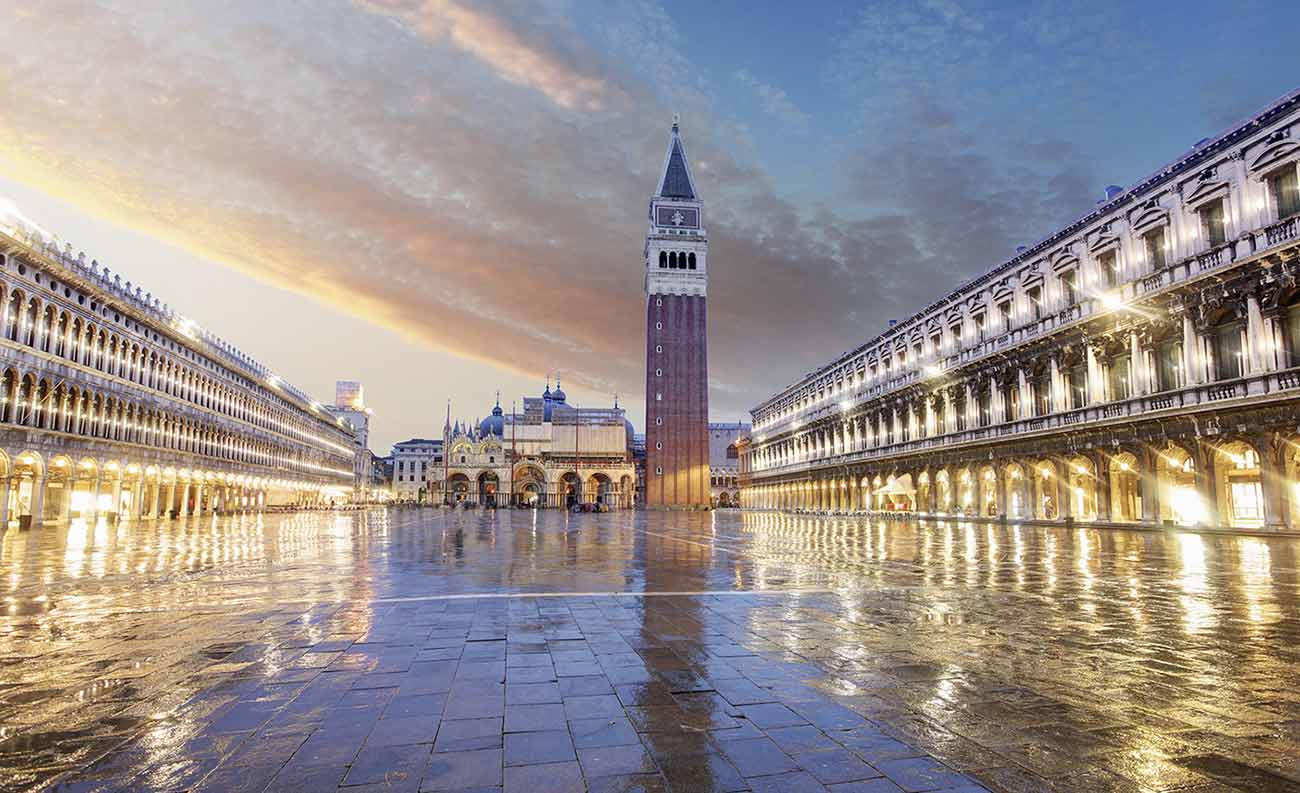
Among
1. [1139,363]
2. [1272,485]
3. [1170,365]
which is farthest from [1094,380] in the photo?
[1272,485]

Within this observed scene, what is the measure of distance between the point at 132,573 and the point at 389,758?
1246 centimetres

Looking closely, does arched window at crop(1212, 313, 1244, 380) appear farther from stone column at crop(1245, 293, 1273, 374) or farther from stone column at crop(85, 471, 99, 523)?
stone column at crop(85, 471, 99, 523)

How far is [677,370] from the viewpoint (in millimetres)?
88188

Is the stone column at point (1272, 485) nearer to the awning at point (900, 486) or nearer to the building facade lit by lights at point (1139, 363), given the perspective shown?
the building facade lit by lights at point (1139, 363)

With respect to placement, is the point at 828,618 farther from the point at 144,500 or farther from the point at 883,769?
the point at 144,500

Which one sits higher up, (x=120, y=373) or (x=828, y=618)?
(x=120, y=373)

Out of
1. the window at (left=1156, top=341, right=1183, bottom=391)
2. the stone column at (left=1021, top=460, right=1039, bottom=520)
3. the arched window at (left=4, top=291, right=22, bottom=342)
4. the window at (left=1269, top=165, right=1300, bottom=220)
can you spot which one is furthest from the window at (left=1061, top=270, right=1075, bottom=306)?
the arched window at (left=4, top=291, right=22, bottom=342)

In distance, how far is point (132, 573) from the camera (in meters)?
13.5

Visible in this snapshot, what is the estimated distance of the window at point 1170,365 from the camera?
2808 centimetres

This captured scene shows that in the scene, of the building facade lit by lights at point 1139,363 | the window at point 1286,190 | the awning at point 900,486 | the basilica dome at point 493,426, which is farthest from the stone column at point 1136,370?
the basilica dome at point 493,426

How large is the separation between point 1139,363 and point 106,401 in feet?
173

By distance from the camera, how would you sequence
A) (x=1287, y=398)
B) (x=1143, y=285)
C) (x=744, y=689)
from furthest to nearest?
1. (x=1143, y=285)
2. (x=1287, y=398)
3. (x=744, y=689)

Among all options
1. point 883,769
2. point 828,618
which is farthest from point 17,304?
point 883,769

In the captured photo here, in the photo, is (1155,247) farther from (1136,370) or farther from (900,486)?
(900,486)
